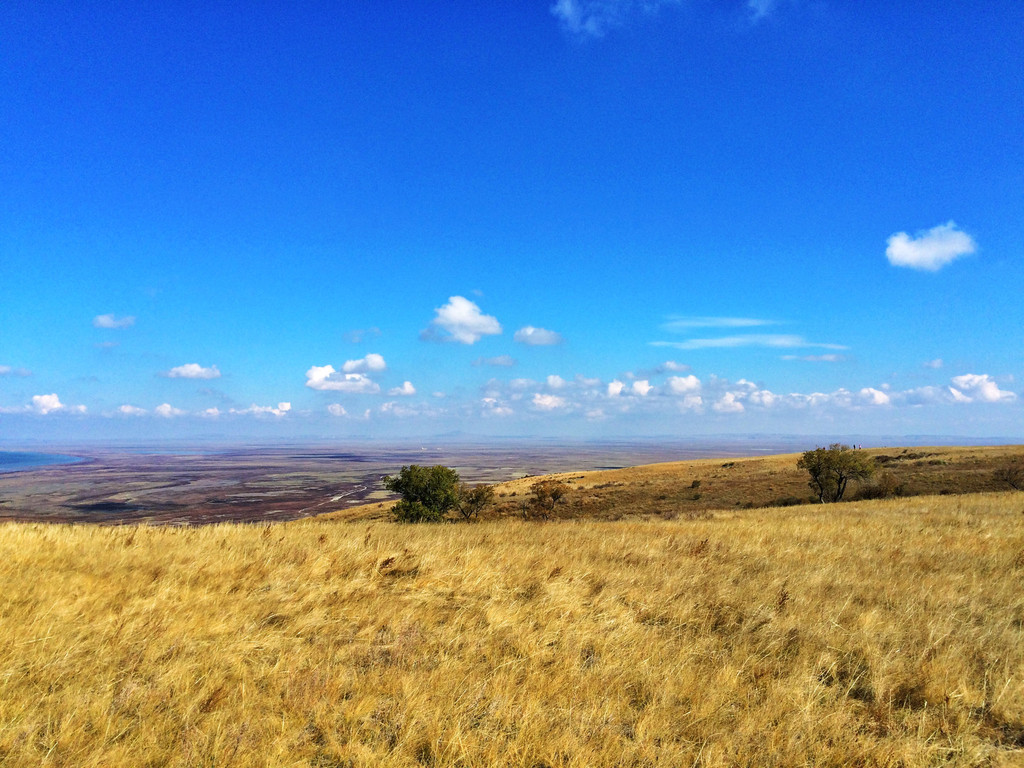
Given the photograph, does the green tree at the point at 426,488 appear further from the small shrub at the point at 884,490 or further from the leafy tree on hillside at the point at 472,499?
the small shrub at the point at 884,490

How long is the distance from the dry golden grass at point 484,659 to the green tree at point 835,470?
36814mm

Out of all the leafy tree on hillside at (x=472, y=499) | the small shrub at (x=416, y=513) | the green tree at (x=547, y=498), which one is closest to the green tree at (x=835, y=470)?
the green tree at (x=547, y=498)

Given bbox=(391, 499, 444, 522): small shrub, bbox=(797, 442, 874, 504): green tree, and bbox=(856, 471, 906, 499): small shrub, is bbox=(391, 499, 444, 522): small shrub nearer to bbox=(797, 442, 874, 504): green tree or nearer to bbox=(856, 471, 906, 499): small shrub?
bbox=(797, 442, 874, 504): green tree

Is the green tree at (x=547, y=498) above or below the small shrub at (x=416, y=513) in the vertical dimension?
below

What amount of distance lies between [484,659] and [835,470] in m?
45.2

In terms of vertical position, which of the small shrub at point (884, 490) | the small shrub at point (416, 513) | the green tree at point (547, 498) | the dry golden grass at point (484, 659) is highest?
the dry golden grass at point (484, 659)

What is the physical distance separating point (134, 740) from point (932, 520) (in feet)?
63.7

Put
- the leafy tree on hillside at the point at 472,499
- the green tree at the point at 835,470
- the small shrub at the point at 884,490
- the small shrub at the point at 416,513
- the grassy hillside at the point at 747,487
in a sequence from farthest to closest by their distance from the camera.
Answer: the leafy tree on hillside at the point at 472,499 → the grassy hillside at the point at 747,487 → the green tree at the point at 835,470 → the small shrub at the point at 416,513 → the small shrub at the point at 884,490

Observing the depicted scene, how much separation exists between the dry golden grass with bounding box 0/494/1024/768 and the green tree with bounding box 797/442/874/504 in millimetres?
36814

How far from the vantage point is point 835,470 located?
134 ft

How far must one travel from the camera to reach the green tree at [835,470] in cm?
4016

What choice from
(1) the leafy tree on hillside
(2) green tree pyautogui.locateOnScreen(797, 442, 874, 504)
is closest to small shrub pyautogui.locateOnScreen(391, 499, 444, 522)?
(1) the leafy tree on hillside

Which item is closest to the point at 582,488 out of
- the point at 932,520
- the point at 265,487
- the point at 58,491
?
the point at 932,520

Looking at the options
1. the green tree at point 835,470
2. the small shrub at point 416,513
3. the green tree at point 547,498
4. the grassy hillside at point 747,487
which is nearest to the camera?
the small shrub at point 416,513
